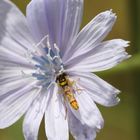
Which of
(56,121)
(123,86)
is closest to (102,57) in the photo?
(56,121)

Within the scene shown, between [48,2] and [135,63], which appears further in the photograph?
[135,63]

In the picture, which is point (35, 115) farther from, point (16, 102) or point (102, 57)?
point (102, 57)

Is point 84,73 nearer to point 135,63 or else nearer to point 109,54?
point 109,54

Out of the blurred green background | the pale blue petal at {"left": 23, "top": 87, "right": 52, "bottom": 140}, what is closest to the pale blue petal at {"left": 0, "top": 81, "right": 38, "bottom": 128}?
the pale blue petal at {"left": 23, "top": 87, "right": 52, "bottom": 140}

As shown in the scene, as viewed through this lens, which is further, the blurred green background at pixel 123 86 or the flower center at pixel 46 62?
the blurred green background at pixel 123 86

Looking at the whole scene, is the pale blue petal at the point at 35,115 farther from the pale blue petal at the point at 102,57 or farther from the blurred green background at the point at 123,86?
the blurred green background at the point at 123,86

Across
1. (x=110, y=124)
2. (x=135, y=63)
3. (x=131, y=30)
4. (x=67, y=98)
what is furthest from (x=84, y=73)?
(x=110, y=124)

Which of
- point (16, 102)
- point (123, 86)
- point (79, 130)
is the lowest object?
point (123, 86)

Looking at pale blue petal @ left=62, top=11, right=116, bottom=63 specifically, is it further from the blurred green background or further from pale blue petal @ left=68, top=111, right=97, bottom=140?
the blurred green background

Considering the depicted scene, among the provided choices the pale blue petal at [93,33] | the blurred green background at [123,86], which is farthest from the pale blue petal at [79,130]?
the blurred green background at [123,86]
